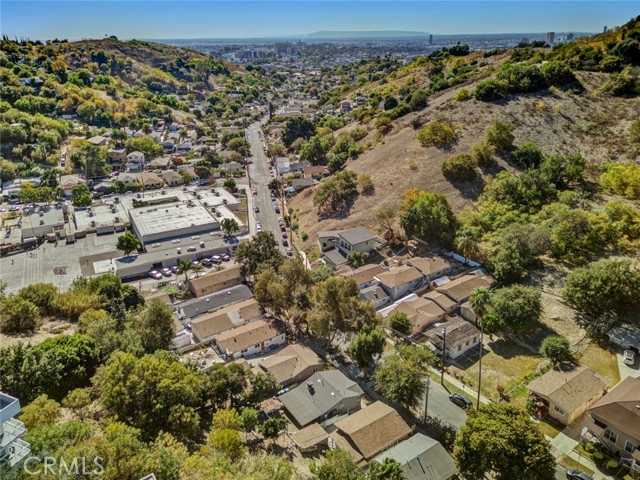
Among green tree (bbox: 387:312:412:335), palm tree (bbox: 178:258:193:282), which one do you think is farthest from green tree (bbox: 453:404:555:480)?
palm tree (bbox: 178:258:193:282)

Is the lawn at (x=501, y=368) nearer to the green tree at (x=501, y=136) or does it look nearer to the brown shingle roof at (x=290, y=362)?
the brown shingle roof at (x=290, y=362)

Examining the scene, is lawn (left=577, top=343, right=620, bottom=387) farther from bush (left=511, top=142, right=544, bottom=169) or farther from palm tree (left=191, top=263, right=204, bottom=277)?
palm tree (left=191, top=263, right=204, bottom=277)

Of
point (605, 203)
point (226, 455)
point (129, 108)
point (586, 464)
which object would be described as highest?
point (129, 108)

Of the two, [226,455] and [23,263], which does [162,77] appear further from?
[226,455]

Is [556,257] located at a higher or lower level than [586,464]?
higher

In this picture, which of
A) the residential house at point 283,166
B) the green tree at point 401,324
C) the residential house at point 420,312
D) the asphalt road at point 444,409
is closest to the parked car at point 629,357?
the asphalt road at point 444,409

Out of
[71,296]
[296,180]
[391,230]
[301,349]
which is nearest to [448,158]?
[391,230]

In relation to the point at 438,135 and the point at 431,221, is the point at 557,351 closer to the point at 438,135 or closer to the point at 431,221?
the point at 431,221
